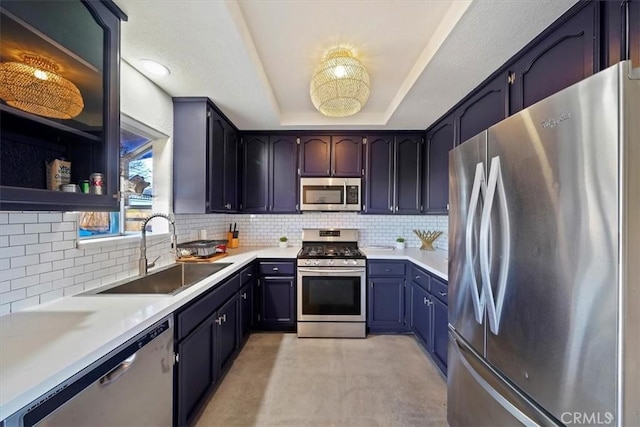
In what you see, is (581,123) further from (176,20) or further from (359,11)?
(176,20)

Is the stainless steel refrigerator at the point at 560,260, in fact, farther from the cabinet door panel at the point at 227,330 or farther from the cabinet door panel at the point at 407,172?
the cabinet door panel at the point at 407,172

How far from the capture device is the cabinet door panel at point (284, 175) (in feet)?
10.9

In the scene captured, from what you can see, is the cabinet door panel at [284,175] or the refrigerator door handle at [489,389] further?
the cabinet door panel at [284,175]

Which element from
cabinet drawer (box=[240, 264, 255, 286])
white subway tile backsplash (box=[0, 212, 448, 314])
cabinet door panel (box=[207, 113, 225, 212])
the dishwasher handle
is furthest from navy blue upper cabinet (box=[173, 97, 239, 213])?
the dishwasher handle

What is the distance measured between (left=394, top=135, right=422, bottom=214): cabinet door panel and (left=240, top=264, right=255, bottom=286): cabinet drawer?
1856 millimetres

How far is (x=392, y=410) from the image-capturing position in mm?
1803

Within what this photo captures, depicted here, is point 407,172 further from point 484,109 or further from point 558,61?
point 558,61

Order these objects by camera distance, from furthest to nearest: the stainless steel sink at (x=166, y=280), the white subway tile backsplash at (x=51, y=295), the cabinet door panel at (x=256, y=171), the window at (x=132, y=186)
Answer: the cabinet door panel at (x=256, y=171) → the window at (x=132, y=186) → the stainless steel sink at (x=166, y=280) → the white subway tile backsplash at (x=51, y=295)

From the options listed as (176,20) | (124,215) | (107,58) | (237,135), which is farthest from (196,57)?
(237,135)

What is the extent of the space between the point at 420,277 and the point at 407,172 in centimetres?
135

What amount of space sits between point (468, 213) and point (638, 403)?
0.79 meters

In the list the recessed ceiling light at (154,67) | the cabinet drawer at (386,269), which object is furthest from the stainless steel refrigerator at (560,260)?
the recessed ceiling light at (154,67)

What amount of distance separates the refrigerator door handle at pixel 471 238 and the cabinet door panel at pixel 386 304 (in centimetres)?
164

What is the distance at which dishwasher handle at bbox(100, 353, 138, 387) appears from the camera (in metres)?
0.95
